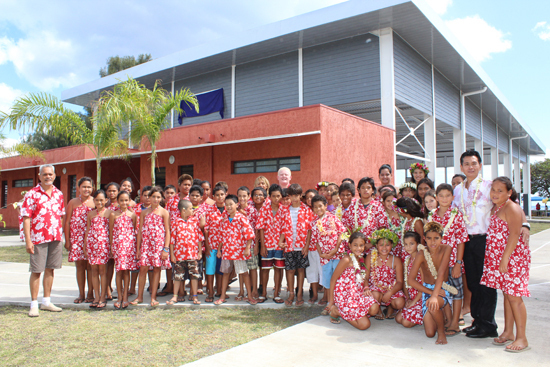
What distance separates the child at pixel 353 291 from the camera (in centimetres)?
394

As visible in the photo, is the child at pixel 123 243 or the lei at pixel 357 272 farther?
the child at pixel 123 243

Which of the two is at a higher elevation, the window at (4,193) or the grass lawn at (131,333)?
the window at (4,193)

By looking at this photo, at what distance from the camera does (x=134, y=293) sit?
18.7 feet

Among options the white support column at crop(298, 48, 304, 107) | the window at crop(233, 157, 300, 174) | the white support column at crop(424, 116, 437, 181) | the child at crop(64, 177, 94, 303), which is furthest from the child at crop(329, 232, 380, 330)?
the white support column at crop(424, 116, 437, 181)

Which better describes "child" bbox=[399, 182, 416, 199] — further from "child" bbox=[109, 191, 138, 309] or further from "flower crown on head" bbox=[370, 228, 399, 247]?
"child" bbox=[109, 191, 138, 309]

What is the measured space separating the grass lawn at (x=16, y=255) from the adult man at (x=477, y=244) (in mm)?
8609

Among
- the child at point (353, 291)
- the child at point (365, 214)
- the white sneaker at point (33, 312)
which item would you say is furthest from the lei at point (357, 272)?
the white sneaker at point (33, 312)

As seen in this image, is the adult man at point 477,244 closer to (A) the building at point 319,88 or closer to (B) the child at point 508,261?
(B) the child at point 508,261

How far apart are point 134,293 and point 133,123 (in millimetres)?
6608

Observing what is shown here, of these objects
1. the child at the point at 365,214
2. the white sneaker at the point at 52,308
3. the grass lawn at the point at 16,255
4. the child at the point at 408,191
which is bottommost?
the grass lawn at the point at 16,255

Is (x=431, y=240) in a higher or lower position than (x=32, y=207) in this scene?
lower

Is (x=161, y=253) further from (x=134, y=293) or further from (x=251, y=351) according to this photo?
(x=251, y=351)

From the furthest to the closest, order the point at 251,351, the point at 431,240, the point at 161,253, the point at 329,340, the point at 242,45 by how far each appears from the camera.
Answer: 1. the point at 242,45
2. the point at 161,253
3. the point at 431,240
4. the point at 329,340
5. the point at 251,351

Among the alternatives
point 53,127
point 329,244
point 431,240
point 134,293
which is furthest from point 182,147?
point 431,240
